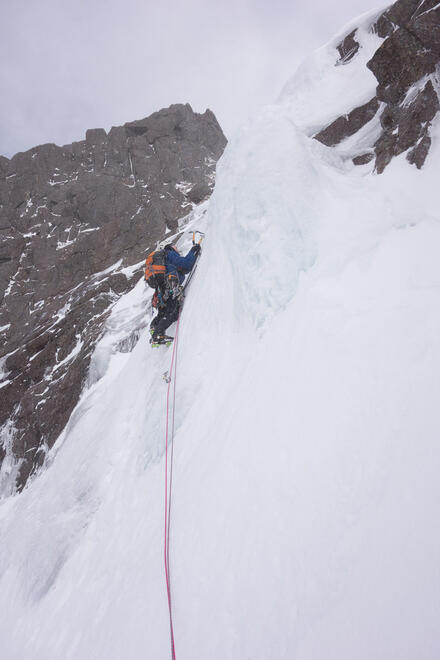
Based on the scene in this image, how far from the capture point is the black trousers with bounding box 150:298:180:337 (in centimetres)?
588

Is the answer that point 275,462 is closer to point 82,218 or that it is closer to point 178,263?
point 178,263

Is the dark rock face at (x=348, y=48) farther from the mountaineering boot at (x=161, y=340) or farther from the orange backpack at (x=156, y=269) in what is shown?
the mountaineering boot at (x=161, y=340)

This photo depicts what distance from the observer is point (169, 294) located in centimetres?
598

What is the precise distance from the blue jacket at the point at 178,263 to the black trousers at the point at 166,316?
50 centimetres

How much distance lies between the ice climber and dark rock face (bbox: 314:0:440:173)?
4196mm

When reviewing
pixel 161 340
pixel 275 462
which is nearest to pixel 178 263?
pixel 161 340

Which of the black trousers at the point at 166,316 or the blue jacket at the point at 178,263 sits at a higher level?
the blue jacket at the point at 178,263

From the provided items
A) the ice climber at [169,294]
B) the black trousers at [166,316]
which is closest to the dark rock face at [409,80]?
the ice climber at [169,294]

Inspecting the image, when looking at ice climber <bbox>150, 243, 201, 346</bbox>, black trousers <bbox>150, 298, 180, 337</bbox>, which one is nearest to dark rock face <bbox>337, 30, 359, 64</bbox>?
ice climber <bbox>150, 243, 201, 346</bbox>

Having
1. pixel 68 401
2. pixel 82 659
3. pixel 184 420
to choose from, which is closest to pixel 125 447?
pixel 184 420

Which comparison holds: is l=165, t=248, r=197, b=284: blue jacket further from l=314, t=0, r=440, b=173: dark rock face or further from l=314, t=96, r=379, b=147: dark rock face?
l=314, t=96, r=379, b=147: dark rock face

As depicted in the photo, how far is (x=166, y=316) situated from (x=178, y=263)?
1140 millimetres

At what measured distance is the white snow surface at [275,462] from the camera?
4.89 feet

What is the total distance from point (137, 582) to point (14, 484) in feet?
47.8
